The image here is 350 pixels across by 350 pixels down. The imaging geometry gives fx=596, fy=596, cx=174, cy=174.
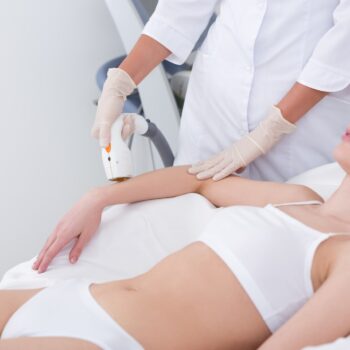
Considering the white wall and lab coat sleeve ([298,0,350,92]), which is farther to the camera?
the white wall

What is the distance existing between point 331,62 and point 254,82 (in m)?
0.21

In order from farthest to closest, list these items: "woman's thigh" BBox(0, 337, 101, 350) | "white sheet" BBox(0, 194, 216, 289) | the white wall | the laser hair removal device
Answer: the white wall → the laser hair removal device → "white sheet" BBox(0, 194, 216, 289) → "woman's thigh" BBox(0, 337, 101, 350)

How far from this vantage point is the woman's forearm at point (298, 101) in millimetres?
1484

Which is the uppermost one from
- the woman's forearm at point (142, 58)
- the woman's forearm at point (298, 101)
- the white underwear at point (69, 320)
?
the woman's forearm at point (142, 58)

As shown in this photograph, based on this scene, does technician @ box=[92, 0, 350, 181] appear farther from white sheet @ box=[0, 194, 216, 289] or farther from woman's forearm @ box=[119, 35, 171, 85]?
white sheet @ box=[0, 194, 216, 289]

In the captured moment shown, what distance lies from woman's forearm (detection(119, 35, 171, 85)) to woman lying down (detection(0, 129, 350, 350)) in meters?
0.60

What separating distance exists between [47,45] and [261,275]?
193 cm

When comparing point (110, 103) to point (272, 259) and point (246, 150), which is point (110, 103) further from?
point (272, 259)

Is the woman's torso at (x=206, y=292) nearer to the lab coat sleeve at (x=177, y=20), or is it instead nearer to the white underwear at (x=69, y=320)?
the white underwear at (x=69, y=320)

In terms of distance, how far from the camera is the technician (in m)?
1.49

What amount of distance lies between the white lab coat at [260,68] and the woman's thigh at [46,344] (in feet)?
2.68

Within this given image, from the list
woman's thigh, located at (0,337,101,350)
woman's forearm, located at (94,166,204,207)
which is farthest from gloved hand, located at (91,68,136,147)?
woman's thigh, located at (0,337,101,350)

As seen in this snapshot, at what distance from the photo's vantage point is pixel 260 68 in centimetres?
157

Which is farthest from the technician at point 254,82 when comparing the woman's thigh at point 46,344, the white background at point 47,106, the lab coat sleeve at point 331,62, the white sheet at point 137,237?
the white background at point 47,106
